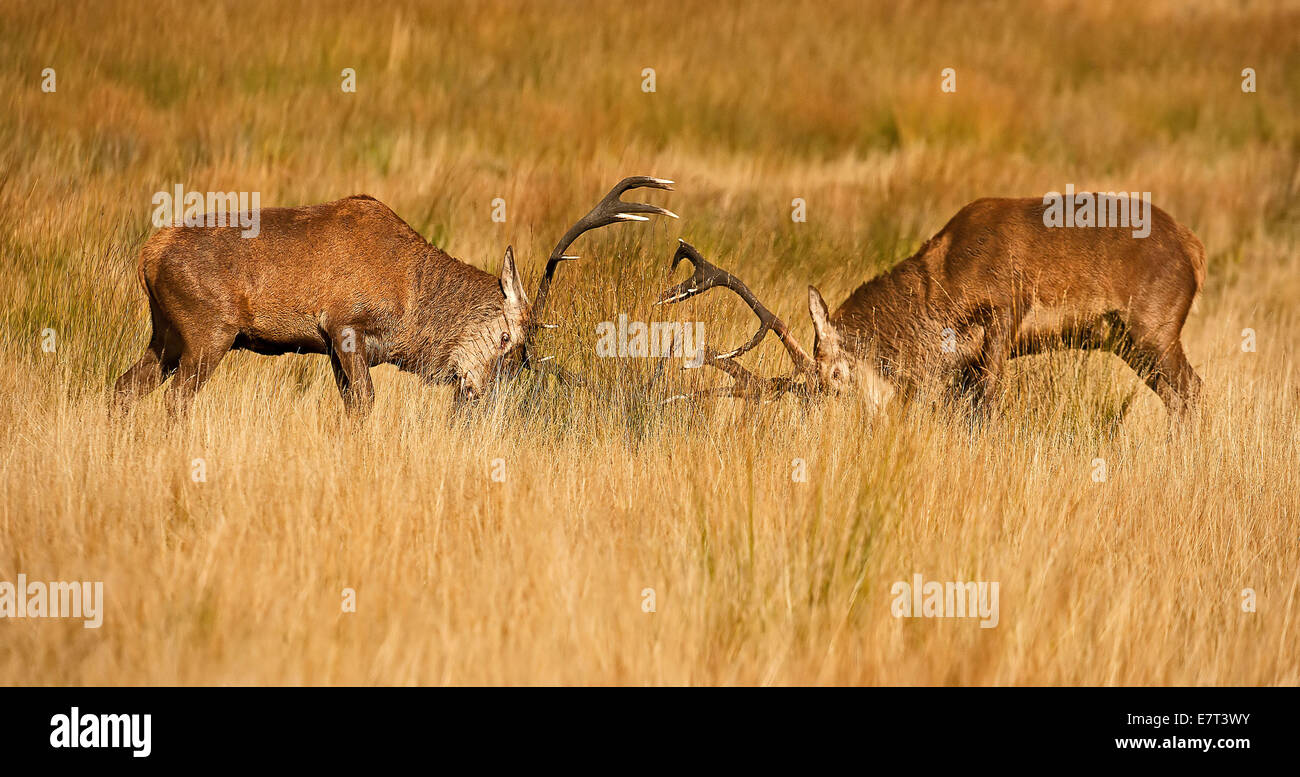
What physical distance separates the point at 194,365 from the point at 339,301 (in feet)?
2.50

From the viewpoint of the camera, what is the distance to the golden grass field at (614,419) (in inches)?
143

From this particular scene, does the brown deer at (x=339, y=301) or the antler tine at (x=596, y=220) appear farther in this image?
the antler tine at (x=596, y=220)

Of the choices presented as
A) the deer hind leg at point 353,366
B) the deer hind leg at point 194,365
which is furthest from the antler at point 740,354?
the deer hind leg at point 194,365

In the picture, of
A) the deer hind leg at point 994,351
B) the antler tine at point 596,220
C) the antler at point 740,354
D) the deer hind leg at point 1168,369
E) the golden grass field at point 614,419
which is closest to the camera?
the golden grass field at point 614,419

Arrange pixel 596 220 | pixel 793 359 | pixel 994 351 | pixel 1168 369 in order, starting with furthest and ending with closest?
pixel 1168 369 → pixel 994 351 → pixel 596 220 → pixel 793 359

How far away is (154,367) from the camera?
248 inches

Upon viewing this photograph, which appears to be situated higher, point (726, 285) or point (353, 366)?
point (726, 285)

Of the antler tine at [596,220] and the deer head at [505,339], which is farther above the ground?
the antler tine at [596,220]

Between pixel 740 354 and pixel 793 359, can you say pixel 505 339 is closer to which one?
pixel 740 354

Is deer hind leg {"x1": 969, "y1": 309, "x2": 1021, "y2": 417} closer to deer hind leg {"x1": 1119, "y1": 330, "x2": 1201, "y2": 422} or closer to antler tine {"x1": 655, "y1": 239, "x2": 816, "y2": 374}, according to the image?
deer hind leg {"x1": 1119, "y1": 330, "x2": 1201, "y2": 422}

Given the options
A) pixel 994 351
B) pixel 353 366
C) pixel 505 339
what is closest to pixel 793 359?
pixel 994 351

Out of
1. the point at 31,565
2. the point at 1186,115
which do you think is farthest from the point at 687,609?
Answer: the point at 1186,115

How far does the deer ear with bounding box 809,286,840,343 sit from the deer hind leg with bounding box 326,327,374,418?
7.51 ft

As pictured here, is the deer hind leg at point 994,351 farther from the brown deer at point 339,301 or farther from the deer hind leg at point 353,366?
the deer hind leg at point 353,366
